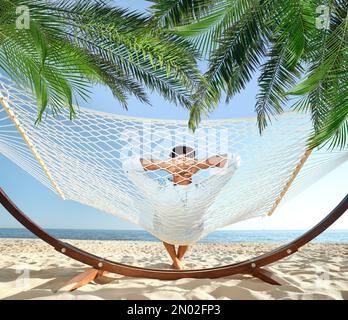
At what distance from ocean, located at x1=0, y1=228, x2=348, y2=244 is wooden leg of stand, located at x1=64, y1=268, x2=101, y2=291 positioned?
368 inches

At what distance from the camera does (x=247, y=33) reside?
2.67 meters

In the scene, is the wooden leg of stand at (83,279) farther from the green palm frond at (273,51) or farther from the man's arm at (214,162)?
the green palm frond at (273,51)

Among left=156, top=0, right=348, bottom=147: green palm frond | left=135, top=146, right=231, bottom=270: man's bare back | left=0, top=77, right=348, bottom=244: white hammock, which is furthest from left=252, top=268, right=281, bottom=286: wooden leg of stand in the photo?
left=156, top=0, right=348, bottom=147: green palm frond

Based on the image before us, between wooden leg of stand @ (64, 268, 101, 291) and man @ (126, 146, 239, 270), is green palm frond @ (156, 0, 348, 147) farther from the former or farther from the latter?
wooden leg of stand @ (64, 268, 101, 291)

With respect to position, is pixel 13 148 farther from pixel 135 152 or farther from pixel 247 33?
pixel 247 33

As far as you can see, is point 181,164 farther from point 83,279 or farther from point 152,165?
point 83,279

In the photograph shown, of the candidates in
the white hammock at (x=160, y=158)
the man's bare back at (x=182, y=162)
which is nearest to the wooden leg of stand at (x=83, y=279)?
the white hammock at (x=160, y=158)

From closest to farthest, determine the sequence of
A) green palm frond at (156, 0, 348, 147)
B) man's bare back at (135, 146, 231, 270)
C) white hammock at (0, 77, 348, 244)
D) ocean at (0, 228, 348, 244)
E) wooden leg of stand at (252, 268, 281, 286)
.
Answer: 1. green palm frond at (156, 0, 348, 147)
2. wooden leg of stand at (252, 268, 281, 286)
3. white hammock at (0, 77, 348, 244)
4. man's bare back at (135, 146, 231, 270)
5. ocean at (0, 228, 348, 244)

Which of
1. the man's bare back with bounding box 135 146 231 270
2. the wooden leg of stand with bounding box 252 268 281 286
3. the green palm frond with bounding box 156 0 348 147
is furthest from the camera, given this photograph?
the man's bare back with bounding box 135 146 231 270

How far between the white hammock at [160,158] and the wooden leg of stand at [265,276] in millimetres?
276

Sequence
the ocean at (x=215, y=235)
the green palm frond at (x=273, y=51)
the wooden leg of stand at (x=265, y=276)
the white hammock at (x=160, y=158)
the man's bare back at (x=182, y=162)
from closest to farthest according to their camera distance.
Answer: the green palm frond at (x=273, y=51), the wooden leg of stand at (x=265, y=276), the white hammock at (x=160, y=158), the man's bare back at (x=182, y=162), the ocean at (x=215, y=235)

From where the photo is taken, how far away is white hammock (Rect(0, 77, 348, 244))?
175 centimetres

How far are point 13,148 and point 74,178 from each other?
32 centimetres

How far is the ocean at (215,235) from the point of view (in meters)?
11.4
